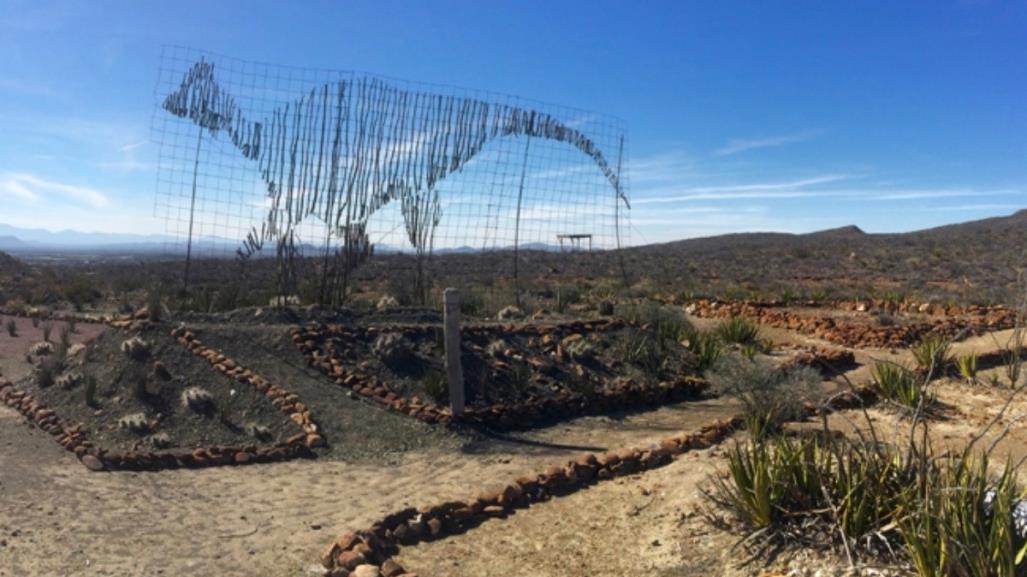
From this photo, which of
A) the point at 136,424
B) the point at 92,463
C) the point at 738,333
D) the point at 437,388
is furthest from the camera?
the point at 738,333

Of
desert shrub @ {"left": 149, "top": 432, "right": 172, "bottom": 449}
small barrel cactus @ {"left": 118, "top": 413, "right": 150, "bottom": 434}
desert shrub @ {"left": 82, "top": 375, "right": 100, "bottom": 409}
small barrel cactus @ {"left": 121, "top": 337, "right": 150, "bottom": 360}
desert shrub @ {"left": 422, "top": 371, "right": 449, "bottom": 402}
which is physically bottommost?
desert shrub @ {"left": 149, "top": 432, "right": 172, "bottom": 449}

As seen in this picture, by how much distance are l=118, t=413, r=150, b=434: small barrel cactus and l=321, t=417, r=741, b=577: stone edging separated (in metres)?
3.55

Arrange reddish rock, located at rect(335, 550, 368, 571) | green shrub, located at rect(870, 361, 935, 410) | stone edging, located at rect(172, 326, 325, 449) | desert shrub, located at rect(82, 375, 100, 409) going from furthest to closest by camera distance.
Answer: green shrub, located at rect(870, 361, 935, 410) → desert shrub, located at rect(82, 375, 100, 409) → stone edging, located at rect(172, 326, 325, 449) → reddish rock, located at rect(335, 550, 368, 571)

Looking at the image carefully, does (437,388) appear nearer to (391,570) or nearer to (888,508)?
(391,570)

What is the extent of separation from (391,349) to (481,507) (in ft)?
13.7

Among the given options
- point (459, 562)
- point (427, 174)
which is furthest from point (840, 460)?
point (427, 174)

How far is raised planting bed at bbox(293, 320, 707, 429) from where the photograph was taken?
374 inches

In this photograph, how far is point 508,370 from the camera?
10398 mm

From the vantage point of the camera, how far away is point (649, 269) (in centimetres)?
4041

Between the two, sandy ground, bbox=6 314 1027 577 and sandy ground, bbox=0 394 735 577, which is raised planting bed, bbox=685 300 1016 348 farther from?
sandy ground, bbox=0 394 735 577

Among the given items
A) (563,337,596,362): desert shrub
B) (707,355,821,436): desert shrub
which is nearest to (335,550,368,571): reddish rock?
(707,355,821,436): desert shrub

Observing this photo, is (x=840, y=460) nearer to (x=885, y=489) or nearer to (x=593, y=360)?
(x=885, y=489)

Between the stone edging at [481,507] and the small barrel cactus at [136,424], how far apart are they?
3545 mm

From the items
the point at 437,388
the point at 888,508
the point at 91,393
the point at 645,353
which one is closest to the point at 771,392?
the point at 645,353
